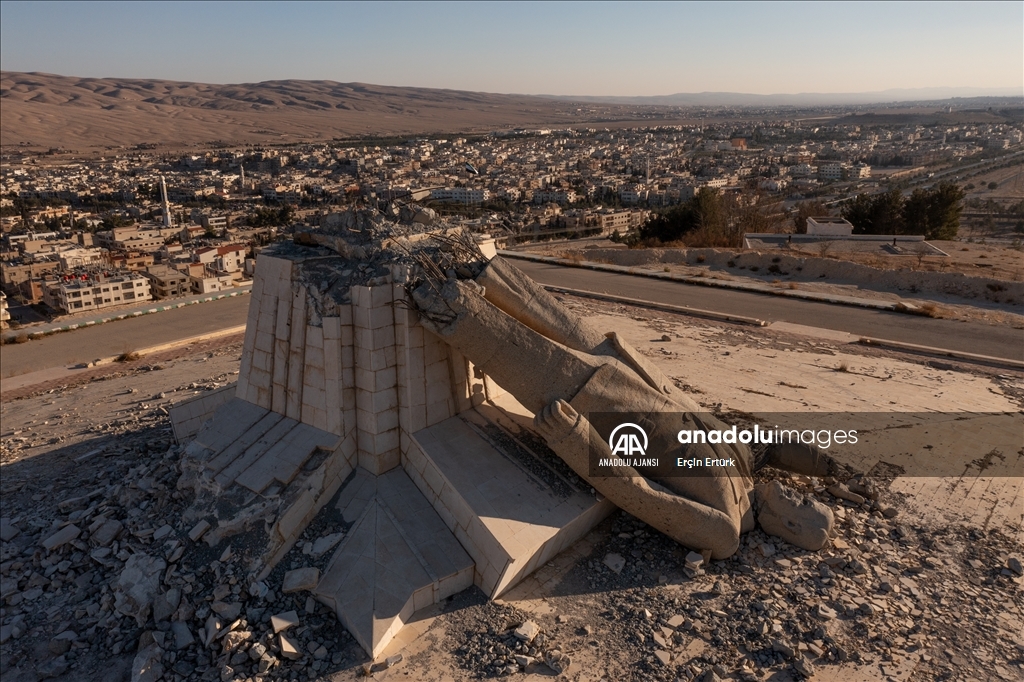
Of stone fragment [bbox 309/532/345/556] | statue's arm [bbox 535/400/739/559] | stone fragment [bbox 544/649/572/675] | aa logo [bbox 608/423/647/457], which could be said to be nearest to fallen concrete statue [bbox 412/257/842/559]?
statue's arm [bbox 535/400/739/559]

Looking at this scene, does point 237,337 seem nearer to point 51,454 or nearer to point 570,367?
point 51,454

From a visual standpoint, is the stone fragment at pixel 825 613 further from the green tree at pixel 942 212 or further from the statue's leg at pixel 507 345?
the green tree at pixel 942 212

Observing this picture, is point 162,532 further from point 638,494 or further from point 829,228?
point 829,228

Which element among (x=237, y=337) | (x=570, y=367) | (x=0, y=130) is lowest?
(x=237, y=337)

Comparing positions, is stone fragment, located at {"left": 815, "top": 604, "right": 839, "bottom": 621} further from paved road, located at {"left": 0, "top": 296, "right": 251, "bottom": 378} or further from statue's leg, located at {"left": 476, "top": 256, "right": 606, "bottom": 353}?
paved road, located at {"left": 0, "top": 296, "right": 251, "bottom": 378}

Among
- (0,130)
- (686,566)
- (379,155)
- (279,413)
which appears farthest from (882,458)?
(0,130)

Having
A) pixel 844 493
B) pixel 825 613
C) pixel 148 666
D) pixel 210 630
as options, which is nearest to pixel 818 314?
pixel 844 493
